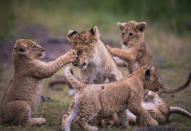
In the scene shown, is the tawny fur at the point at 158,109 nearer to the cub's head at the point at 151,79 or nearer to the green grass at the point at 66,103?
the green grass at the point at 66,103

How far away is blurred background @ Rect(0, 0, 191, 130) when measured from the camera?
478 inches

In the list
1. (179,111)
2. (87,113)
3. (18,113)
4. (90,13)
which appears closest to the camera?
(87,113)

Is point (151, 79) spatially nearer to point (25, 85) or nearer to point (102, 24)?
point (25, 85)

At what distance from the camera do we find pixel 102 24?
16.8m

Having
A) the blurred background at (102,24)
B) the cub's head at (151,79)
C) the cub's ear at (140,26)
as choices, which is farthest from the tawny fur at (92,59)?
the blurred background at (102,24)

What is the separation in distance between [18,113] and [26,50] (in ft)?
3.70

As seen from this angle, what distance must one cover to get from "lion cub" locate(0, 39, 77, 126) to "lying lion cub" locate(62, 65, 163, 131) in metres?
0.59

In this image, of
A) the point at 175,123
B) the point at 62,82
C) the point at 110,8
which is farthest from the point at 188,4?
the point at 175,123

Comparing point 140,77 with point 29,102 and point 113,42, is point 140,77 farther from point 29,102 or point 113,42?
point 113,42

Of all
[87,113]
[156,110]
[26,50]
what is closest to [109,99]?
[87,113]

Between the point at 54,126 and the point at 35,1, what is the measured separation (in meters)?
13.6

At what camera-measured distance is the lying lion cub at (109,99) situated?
5.88 m

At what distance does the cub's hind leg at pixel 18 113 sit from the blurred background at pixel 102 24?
10.6ft

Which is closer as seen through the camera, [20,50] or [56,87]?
[20,50]
